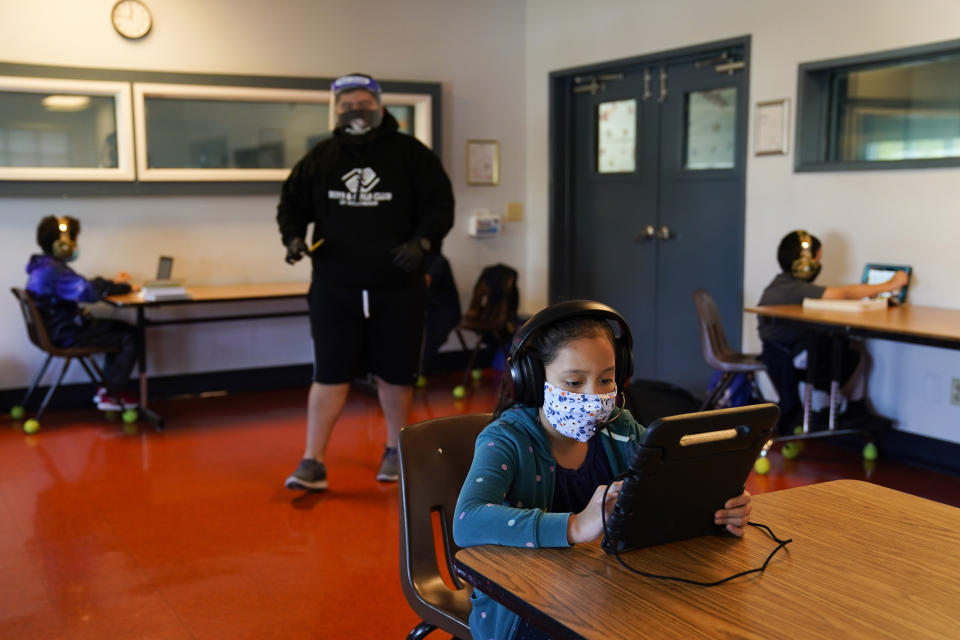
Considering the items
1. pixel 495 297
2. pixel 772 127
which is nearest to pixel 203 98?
pixel 495 297

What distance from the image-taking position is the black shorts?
3994 mm

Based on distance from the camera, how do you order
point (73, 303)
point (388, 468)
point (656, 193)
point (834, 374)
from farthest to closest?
point (656, 193), point (73, 303), point (834, 374), point (388, 468)

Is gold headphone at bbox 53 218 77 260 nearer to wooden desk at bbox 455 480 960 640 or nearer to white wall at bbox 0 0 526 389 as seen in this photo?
white wall at bbox 0 0 526 389

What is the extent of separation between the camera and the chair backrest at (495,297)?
6.55 metres

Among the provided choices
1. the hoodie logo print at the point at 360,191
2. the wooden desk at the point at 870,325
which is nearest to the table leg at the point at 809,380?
the wooden desk at the point at 870,325

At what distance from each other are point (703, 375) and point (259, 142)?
3.19 metres

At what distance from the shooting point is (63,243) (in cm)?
521

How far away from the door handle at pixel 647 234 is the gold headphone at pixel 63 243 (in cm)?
345

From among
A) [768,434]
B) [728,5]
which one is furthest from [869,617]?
[728,5]

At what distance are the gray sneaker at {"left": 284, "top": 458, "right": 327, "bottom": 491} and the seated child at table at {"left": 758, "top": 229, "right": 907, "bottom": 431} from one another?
2.26m

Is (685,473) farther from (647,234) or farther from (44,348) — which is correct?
(647,234)

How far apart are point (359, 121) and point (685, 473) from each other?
291 cm

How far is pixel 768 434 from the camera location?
4.56 ft

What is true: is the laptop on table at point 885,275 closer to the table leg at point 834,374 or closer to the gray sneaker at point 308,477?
the table leg at point 834,374
